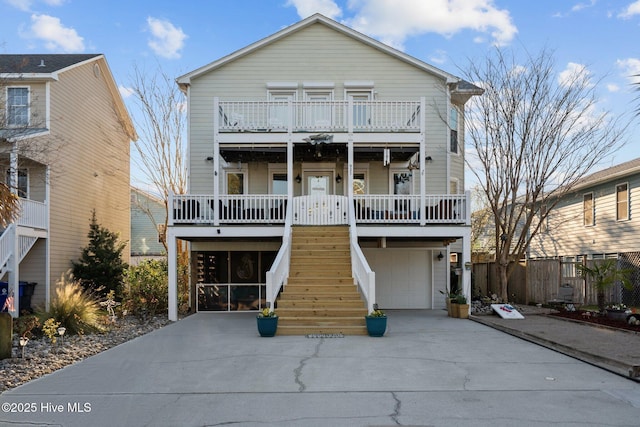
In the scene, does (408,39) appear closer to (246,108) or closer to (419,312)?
(246,108)

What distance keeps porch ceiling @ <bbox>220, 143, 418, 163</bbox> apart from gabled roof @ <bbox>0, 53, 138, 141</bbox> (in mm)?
5927

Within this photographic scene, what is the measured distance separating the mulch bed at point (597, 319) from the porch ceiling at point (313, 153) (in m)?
6.26

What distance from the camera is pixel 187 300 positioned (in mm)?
17000

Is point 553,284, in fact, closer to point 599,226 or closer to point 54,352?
point 599,226

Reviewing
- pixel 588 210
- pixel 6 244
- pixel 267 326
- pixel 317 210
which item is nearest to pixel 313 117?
pixel 317 210

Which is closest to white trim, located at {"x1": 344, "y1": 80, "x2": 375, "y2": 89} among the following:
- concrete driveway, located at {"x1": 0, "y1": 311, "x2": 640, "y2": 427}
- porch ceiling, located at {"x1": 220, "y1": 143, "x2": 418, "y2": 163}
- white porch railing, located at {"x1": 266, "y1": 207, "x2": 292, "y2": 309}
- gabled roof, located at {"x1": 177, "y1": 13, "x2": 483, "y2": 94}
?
gabled roof, located at {"x1": 177, "y1": 13, "x2": 483, "y2": 94}

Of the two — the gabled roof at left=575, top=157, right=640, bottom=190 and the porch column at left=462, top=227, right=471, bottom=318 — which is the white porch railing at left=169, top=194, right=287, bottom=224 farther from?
the gabled roof at left=575, top=157, right=640, bottom=190

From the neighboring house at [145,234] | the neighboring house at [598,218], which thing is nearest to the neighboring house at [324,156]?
the neighboring house at [598,218]

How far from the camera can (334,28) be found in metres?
17.5

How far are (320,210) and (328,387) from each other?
30.0 ft

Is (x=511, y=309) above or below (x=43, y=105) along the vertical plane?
below

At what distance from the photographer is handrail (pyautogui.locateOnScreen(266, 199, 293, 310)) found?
11.3 meters

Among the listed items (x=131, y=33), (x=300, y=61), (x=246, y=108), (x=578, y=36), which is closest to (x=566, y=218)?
(x=578, y=36)

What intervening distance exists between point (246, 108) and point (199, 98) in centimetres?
248
